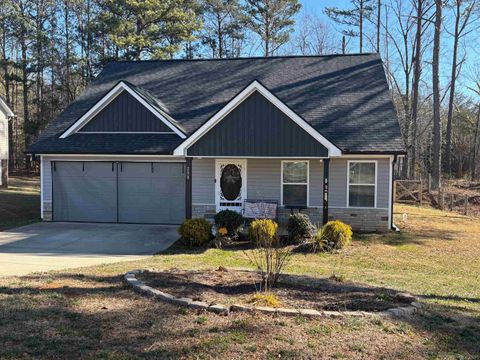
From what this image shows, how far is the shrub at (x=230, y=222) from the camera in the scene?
42.2ft

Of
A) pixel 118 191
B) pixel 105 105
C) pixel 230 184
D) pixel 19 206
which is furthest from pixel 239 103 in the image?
pixel 19 206

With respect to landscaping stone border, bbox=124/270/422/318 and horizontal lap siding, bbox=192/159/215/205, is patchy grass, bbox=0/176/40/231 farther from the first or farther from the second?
landscaping stone border, bbox=124/270/422/318

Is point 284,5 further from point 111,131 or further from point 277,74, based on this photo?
point 111,131

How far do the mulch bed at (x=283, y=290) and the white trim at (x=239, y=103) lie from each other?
625 centimetres

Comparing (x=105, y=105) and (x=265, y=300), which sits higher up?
(x=105, y=105)

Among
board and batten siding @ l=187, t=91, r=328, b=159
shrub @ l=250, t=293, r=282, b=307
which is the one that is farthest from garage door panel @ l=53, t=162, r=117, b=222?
shrub @ l=250, t=293, r=282, b=307

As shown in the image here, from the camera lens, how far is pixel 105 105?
663 inches

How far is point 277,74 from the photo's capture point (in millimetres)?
19531

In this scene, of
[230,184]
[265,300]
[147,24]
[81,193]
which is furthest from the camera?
[147,24]

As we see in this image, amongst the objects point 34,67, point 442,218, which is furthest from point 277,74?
point 34,67

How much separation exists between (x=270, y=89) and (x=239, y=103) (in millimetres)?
4659

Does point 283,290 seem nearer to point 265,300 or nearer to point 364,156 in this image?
point 265,300

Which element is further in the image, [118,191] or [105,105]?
[105,105]

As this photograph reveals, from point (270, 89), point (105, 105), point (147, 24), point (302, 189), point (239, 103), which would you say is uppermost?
point (147, 24)
